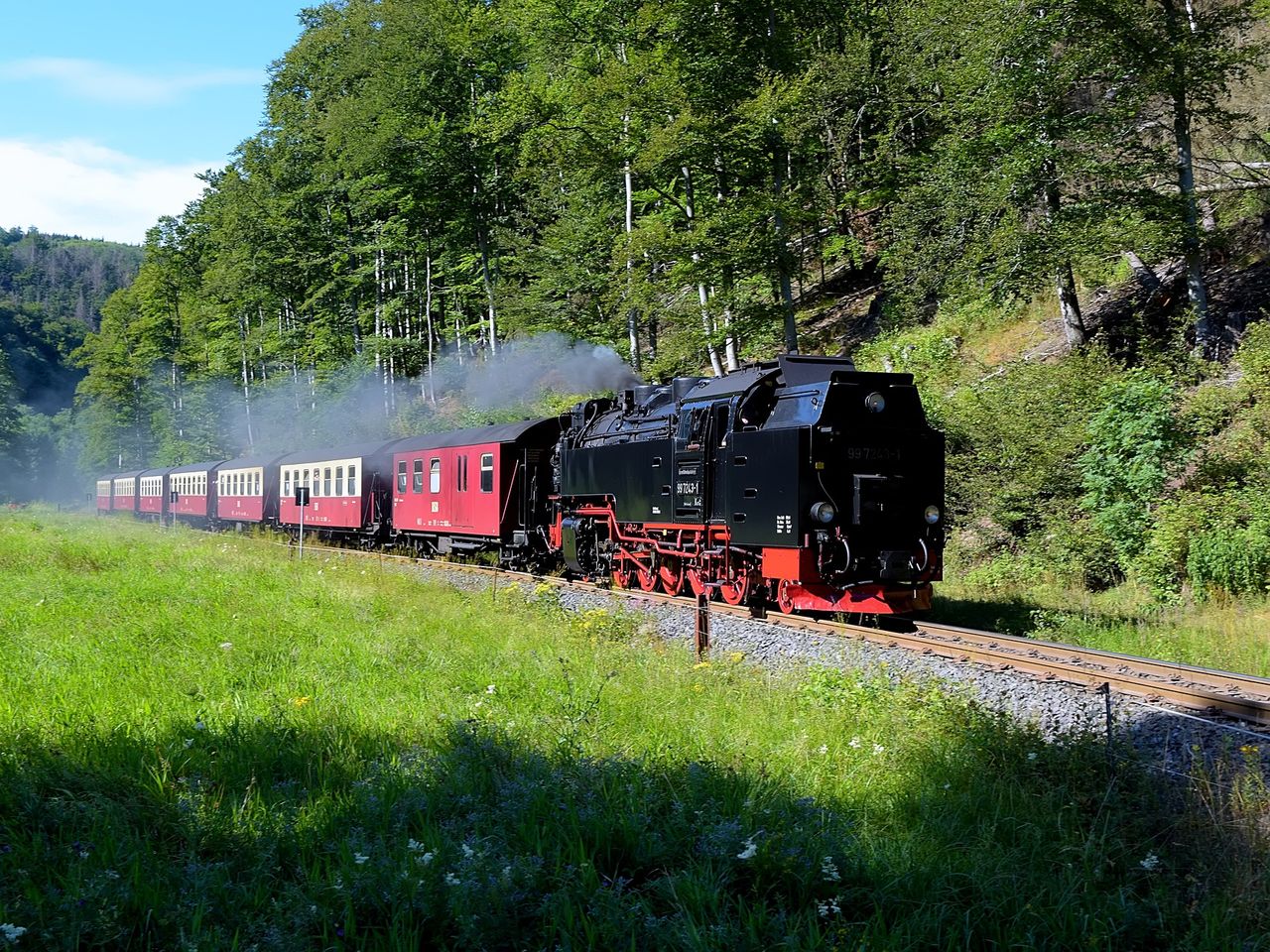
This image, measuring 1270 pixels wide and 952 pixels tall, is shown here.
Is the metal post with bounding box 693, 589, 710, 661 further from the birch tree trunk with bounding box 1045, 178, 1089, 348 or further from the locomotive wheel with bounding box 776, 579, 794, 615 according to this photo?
the birch tree trunk with bounding box 1045, 178, 1089, 348

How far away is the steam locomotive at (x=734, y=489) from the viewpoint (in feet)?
36.9

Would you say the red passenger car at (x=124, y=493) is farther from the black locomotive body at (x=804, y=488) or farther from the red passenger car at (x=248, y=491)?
the black locomotive body at (x=804, y=488)

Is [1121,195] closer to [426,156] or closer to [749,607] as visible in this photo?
[749,607]

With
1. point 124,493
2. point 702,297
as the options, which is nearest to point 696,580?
point 702,297

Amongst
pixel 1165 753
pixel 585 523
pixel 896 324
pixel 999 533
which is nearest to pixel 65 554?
pixel 585 523

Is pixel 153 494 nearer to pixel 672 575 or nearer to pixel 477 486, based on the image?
pixel 477 486

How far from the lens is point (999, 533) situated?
1669 centimetres

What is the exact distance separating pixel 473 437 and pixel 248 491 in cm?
1662

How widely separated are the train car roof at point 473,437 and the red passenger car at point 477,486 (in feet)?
0.07

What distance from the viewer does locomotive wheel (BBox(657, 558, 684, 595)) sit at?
46.7 ft

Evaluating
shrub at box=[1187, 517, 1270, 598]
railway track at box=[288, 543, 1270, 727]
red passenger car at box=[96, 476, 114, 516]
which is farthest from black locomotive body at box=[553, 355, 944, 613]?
red passenger car at box=[96, 476, 114, 516]

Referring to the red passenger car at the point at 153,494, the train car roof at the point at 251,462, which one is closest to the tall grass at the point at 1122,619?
the train car roof at the point at 251,462

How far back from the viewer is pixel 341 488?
88.6 ft

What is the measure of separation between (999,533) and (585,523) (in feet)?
24.4
